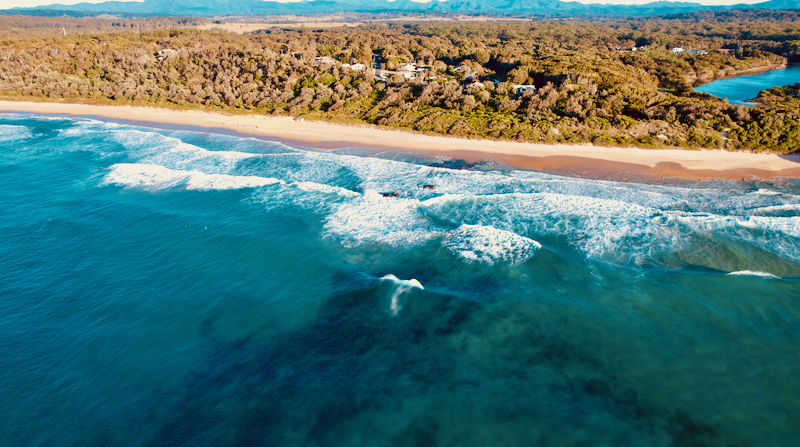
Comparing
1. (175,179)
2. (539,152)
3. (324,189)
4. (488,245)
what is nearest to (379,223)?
(488,245)

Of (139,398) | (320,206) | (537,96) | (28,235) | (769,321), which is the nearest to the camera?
(139,398)

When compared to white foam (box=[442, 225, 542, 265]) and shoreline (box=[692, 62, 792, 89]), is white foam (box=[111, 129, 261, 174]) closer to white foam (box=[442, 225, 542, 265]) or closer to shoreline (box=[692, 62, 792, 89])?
white foam (box=[442, 225, 542, 265])

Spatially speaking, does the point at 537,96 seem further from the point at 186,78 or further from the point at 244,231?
the point at 186,78

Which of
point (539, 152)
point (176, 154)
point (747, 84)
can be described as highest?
point (747, 84)

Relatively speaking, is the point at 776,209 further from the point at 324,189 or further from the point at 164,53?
the point at 164,53

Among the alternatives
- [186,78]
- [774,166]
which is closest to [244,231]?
[774,166]

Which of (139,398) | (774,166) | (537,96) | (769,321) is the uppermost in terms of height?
(537,96)

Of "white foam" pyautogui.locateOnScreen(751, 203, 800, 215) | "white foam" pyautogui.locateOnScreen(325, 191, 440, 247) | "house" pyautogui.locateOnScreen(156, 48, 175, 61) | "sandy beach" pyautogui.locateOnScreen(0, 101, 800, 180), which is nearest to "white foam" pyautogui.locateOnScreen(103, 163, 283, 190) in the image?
"white foam" pyautogui.locateOnScreen(325, 191, 440, 247)
